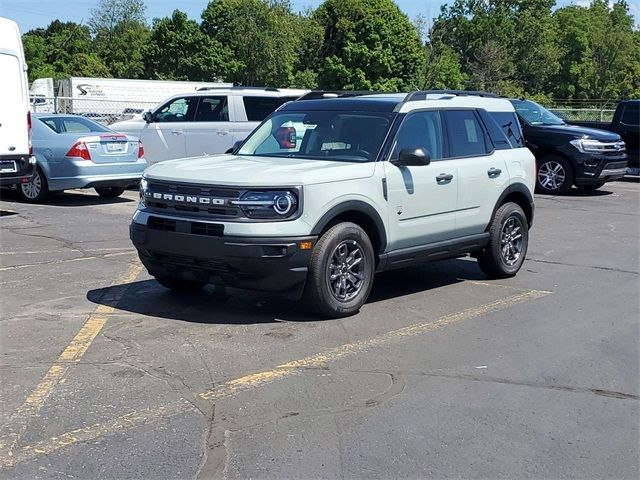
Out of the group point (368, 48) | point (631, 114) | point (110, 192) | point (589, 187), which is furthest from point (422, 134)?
point (368, 48)

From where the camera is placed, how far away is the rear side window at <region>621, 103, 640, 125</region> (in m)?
20.2

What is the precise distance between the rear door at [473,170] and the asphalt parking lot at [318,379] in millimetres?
744

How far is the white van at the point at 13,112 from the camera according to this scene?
12.2 metres

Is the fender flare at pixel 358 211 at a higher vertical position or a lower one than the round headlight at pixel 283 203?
lower

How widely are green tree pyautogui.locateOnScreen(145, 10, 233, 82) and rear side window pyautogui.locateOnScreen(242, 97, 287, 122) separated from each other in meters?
45.6

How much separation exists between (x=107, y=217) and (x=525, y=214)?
672 cm

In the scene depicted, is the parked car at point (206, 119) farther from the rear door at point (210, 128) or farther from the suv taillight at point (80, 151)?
the suv taillight at point (80, 151)

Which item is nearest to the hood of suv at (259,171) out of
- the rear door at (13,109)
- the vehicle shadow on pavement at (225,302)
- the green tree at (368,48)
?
the vehicle shadow on pavement at (225,302)

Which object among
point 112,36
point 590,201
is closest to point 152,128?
point 590,201

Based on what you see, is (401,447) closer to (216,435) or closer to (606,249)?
(216,435)

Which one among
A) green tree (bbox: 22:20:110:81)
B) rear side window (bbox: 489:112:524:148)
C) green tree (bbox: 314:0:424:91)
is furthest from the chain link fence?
green tree (bbox: 314:0:424:91)

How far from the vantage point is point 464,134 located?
27.5 ft

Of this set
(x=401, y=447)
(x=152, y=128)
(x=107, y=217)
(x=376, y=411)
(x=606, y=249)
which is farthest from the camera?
(x=152, y=128)

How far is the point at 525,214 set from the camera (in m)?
9.23
